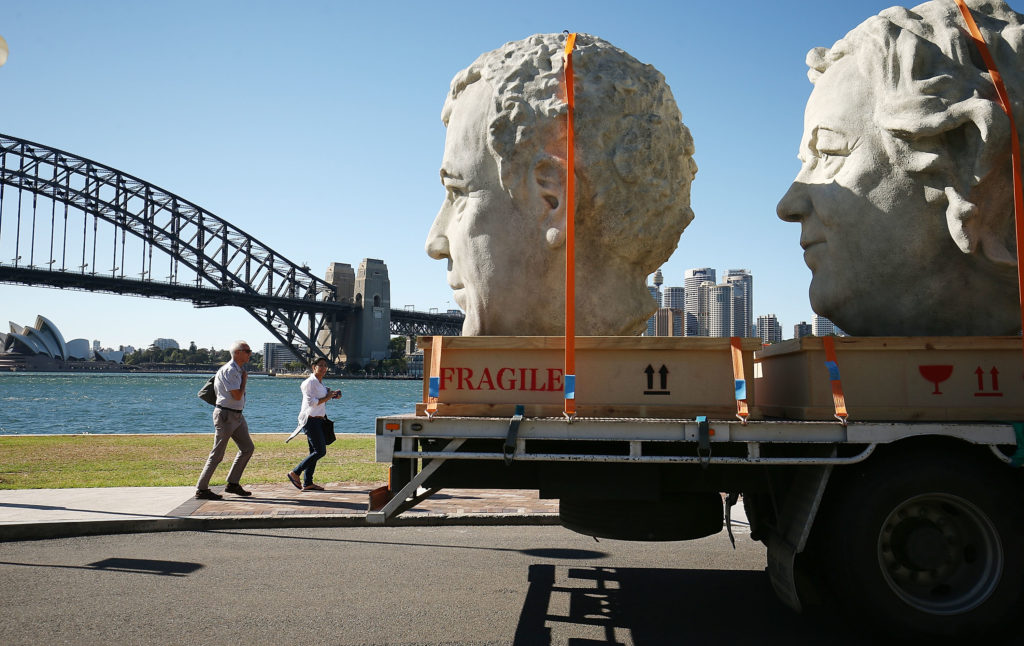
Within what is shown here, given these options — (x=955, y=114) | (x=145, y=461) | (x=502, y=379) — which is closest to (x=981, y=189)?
(x=955, y=114)

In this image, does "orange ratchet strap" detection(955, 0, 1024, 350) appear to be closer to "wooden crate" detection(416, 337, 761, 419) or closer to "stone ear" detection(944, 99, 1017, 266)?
"stone ear" detection(944, 99, 1017, 266)

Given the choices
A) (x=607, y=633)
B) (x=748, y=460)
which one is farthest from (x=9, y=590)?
(x=748, y=460)

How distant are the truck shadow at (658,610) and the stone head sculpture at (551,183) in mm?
1697

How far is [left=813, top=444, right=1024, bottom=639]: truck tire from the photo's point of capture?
12.0ft

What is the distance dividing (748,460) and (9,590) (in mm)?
4605

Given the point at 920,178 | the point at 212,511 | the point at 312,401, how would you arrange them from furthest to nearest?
the point at 312,401, the point at 212,511, the point at 920,178

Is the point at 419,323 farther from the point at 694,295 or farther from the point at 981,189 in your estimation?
Answer: the point at 981,189

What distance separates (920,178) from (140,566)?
5752mm

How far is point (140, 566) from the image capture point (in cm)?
564

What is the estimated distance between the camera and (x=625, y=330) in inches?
225

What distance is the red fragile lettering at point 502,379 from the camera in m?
4.13

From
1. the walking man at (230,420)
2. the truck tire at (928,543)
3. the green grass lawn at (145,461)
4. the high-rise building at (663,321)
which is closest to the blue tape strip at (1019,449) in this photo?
the truck tire at (928,543)

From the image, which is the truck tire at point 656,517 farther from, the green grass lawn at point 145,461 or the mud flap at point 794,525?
the green grass lawn at point 145,461

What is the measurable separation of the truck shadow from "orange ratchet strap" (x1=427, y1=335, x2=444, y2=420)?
1.26 metres
